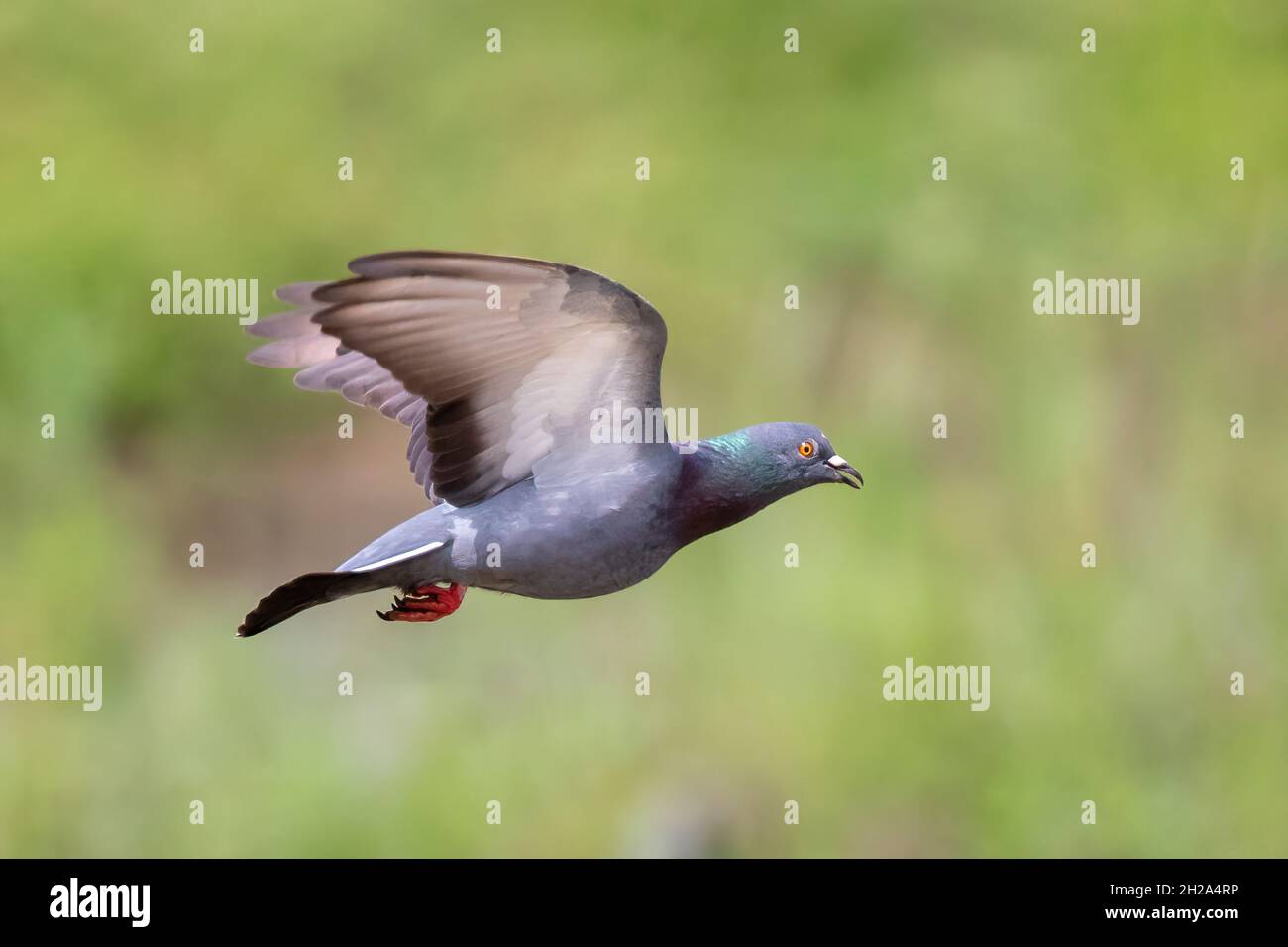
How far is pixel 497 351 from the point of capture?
6.31 meters

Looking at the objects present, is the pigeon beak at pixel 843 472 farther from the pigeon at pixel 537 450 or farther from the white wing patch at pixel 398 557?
the white wing patch at pixel 398 557

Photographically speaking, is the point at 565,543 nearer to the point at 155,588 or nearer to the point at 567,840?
the point at 567,840

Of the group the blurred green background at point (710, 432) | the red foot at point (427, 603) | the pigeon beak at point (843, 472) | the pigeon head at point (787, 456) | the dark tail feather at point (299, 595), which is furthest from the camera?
the blurred green background at point (710, 432)

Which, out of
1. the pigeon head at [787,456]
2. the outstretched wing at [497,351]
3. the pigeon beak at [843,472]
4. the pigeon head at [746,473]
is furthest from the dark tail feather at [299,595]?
the pigeon beak at [843,472]

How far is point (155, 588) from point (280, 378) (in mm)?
3024

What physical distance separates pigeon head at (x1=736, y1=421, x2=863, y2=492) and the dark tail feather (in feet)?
4.96

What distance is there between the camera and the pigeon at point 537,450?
604 cm

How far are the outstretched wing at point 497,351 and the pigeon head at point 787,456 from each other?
1.43ft

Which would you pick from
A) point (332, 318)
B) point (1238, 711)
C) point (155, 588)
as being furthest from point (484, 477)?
point (155, 588)

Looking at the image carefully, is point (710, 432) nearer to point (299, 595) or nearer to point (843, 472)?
point (843, 472)

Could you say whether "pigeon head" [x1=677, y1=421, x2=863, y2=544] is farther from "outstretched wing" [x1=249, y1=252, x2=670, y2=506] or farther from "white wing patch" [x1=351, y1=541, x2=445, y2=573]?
"white wing patch" [x1=351, y1=541, x2=445, y2=573]

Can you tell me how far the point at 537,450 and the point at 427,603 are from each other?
26.8 inches

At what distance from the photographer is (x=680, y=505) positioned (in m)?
6.59

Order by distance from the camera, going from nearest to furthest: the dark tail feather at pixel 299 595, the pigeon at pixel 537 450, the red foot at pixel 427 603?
1. the dark tail feather at pixel 299 595
2. the pigeon at pixel 537 450
3. the red foot at pixel 427 603
